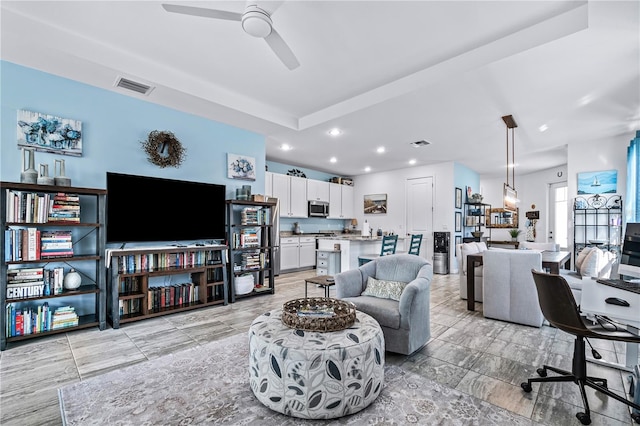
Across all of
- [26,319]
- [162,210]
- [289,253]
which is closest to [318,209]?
[289,253]

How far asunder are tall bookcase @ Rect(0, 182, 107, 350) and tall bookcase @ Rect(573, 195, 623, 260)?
7398mm

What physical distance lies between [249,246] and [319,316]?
281 centimetres

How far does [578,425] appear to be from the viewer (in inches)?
69.1

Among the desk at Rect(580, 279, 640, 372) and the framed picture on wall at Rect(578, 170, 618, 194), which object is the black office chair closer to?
the desk at Rect(580, 279, 640, 372)

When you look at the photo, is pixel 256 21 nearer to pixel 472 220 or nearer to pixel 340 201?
pixel 340 201

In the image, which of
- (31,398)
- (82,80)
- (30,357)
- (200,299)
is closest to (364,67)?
(82,80)

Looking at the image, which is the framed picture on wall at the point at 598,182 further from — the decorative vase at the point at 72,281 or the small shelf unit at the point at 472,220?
the decorative vase at the point at 72,281

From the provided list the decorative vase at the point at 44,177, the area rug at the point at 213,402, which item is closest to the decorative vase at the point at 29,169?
the decorative vase at the point at 44,177

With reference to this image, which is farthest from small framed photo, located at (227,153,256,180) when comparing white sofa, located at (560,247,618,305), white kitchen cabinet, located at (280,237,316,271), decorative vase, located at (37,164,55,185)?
white sofa, located at (560,247,618,305)

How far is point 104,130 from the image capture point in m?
3.50

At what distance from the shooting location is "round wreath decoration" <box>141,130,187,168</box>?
12.4 feet

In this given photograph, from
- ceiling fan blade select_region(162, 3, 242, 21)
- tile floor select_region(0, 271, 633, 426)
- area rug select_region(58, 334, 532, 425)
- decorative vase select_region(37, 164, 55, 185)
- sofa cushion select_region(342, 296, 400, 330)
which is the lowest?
tile floor select_region(0, 271, 633, 426)

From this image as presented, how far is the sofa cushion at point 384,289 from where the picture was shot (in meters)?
2.98

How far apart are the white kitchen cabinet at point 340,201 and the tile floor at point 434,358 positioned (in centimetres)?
478
